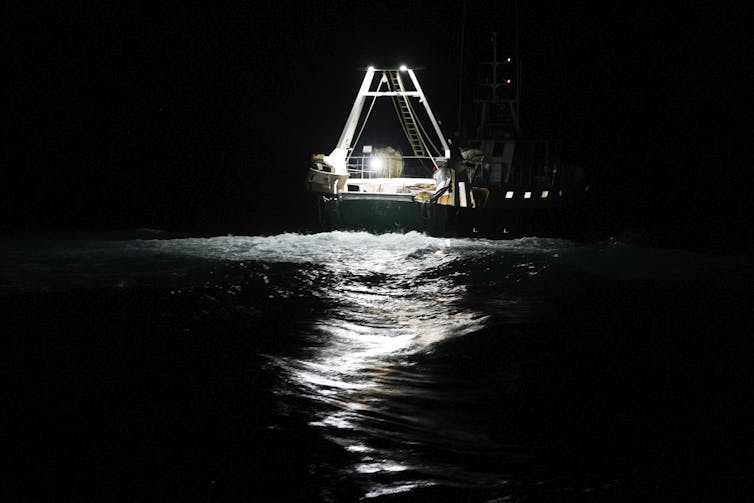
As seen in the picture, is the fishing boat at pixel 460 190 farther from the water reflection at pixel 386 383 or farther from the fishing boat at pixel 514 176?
the water reflection at pixel 386 383

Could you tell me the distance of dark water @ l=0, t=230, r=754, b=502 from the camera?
19.7ft

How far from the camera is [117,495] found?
5.68 metres

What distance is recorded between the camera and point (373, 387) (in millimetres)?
8438

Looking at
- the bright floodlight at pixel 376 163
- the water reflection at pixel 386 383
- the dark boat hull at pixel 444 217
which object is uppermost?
the bright floodlight at pixel 376 163

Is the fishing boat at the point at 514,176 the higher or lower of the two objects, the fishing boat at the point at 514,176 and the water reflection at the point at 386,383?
the higher

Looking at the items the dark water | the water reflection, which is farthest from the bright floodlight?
the water reflection

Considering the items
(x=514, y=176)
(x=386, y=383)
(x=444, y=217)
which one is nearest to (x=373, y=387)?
(x=386, y=383)

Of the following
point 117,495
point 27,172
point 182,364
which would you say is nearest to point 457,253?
point 182,364

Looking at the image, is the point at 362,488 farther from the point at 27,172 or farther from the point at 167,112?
the point at 167,112

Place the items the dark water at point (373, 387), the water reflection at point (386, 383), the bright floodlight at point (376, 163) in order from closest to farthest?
the dark water at point (373, 387), the water reflection at point (386, 383), the bright floodlight at point (376, 163)

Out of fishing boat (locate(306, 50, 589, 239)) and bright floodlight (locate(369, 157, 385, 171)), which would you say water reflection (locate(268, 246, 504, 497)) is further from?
bright floodlight (locate(369, 157, 385, 171))

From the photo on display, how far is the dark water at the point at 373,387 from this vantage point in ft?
Result: 19.7

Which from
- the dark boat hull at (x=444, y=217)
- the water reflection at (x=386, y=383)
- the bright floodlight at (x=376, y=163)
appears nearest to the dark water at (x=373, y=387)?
the water reflection at (x=386, y=383)

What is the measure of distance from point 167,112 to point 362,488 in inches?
2329
